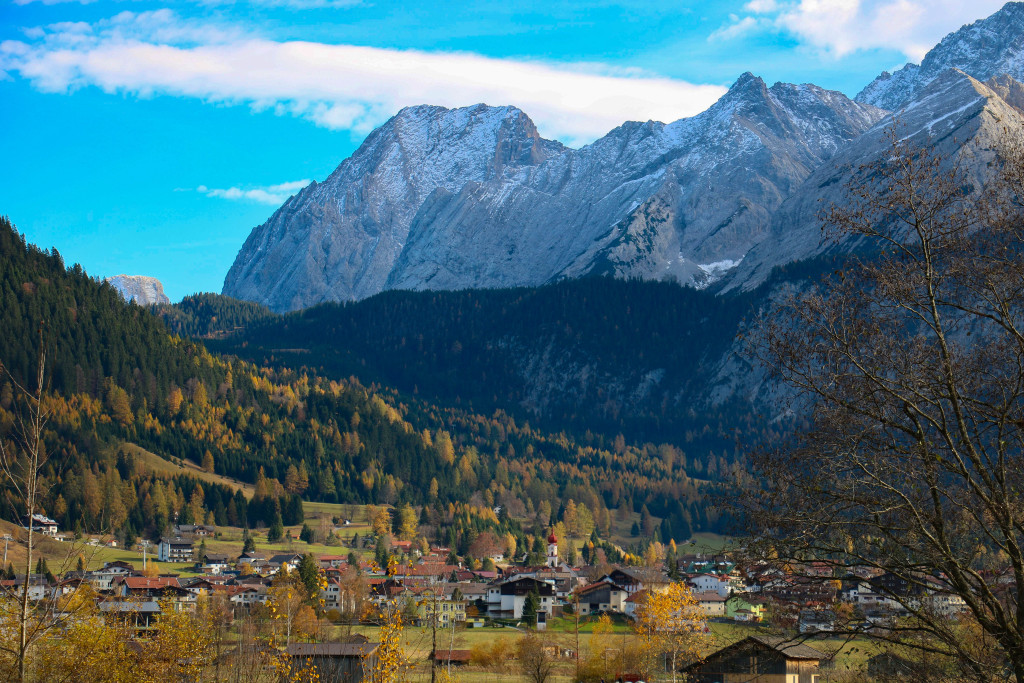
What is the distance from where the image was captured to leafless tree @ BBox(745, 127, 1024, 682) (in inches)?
727

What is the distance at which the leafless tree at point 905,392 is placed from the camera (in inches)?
727

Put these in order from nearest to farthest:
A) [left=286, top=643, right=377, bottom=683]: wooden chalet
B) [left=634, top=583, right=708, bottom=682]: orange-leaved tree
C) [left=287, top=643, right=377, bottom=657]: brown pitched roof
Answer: [left=286, top=643, right=377, bottom=683]: wooden chalet → [left=287, top=643, right=377, bottom=657]: brown pitched roof → [left=634, top=583, right=708, bottom=682]: orange-leaved tree

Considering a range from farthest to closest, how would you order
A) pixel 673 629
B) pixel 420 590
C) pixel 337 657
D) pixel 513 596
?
pixel 513 596, pixel 420 590, pixel 673 629, pixel 337 657

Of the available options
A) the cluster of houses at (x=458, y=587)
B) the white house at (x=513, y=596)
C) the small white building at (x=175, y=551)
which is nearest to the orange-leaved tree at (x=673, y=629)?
the cluster of houses at (x=458, y=587)

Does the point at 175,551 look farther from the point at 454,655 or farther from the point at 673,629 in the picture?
the point at 673,629

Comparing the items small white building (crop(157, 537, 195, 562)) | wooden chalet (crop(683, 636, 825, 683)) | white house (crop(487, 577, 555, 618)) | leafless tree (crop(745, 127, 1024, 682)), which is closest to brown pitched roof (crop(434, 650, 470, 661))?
wooden chalet (crop(683, 636, 825, 683))

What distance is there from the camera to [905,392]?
765 inches

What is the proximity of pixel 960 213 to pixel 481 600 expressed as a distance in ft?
412

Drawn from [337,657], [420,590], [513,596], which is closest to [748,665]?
[337,657]

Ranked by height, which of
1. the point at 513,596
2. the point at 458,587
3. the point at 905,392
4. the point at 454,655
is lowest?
the point at 454,655

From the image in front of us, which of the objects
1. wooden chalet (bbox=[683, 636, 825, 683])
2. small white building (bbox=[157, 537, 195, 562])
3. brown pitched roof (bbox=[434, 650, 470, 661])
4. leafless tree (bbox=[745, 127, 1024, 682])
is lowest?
brown pitched roof (bbox=[434, 650, 470, 661])

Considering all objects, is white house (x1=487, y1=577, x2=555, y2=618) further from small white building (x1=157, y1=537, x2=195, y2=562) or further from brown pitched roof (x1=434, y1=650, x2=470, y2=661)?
small white building (x1=157, y1=537, x2=195, y2=562)

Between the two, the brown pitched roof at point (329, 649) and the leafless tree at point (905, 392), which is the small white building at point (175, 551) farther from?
the leafless tree at point (905, 392)

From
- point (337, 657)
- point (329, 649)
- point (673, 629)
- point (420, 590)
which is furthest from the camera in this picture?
point (420, 590)
